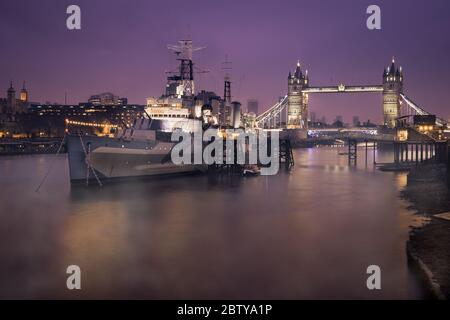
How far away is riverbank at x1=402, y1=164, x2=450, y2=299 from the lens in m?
10.9

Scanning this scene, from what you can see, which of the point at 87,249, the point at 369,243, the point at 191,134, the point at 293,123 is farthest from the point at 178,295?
the point at 293,123

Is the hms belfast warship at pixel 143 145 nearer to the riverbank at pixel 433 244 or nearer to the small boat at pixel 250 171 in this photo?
the small boat at pixel 250 171

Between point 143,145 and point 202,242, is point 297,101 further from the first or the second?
point 202,242

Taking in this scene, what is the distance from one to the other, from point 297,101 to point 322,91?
32.4 ft

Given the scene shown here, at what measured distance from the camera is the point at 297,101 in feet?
531

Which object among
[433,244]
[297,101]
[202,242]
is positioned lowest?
[202,242]

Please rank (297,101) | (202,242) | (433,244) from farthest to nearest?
(297,101) → (202,242) → (433,244)

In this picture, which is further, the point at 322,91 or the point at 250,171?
the point at 322,91

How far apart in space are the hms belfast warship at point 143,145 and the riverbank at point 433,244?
20021mm

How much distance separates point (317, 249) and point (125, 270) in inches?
292

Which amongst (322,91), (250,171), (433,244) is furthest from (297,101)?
(433,244)

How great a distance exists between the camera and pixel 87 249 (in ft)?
56.2

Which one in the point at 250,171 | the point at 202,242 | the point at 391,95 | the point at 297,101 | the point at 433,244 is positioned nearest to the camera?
the point at 433,244

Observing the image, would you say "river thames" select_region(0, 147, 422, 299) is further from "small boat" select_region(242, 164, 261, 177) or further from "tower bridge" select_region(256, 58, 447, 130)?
"tower bridge" select_region(256, 58, 447, 130)
